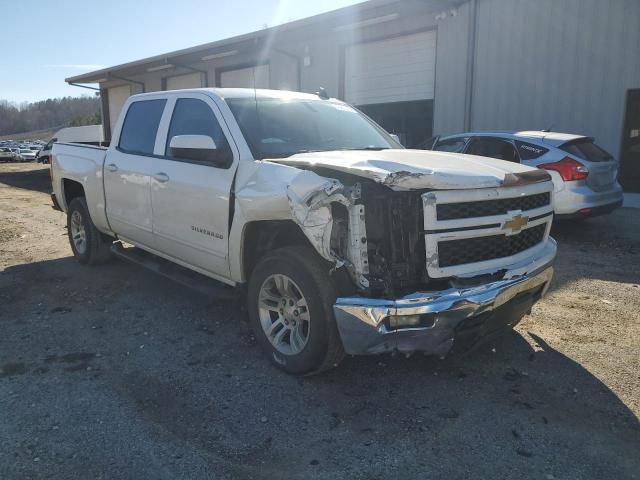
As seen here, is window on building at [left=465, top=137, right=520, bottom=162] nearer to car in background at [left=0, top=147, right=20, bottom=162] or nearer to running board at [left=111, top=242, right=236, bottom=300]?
running board at [left=111, top=242, right=236, bottom=300]

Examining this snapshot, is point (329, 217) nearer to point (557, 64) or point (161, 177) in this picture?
point (161, 177)

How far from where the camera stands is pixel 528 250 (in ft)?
11.7

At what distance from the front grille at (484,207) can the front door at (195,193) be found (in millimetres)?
1632

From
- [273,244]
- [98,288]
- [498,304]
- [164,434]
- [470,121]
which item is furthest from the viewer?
[470,121]

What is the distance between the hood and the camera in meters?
2.89

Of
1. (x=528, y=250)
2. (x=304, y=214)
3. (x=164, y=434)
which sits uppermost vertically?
(x=304, y=214)

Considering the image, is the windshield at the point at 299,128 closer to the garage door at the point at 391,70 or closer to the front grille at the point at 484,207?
the front grille at the point at 484,207

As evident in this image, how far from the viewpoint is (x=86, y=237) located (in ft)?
21.2

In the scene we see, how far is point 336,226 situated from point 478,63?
11334mm

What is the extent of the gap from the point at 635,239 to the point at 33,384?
816 cm

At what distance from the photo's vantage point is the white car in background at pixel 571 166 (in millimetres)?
7637

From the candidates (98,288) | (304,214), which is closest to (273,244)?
(304,214)

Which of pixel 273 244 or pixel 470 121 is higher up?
pixel 470 121

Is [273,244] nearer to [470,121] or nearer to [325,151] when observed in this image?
[325,151]
